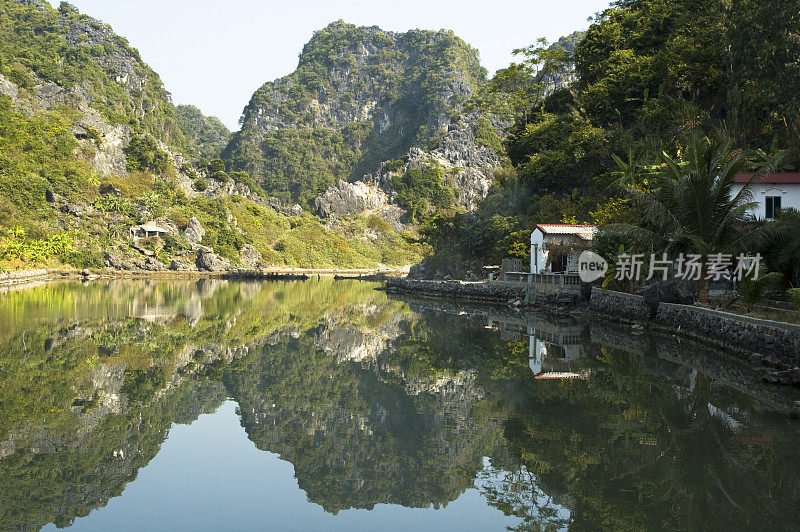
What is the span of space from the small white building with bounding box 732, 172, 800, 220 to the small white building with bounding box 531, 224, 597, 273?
28.3 ft

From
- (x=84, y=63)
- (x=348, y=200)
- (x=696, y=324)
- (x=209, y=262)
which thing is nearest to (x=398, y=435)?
(x=696, y=324)

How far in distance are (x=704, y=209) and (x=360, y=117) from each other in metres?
132

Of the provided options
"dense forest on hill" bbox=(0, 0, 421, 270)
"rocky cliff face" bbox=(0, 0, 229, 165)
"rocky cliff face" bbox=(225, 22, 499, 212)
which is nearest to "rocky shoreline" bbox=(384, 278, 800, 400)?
"dense forest on hill" bbox=(0, 0, 421, 270)

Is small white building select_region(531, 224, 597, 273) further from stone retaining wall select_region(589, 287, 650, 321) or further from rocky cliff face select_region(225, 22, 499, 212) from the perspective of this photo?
rocky cliff face select_region(225, 22, 499, 212)

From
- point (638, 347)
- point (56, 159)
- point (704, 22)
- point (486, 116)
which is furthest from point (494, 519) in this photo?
point (486, 116)

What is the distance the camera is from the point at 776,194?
24.9 m

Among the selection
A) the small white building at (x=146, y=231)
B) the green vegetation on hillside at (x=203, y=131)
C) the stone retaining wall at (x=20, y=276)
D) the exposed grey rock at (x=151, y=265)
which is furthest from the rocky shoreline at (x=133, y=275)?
the green vegetation on hillside at (x=203, y=131)

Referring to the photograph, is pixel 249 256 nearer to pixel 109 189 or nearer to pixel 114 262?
pixel 114 262

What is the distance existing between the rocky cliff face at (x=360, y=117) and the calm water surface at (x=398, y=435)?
274ft

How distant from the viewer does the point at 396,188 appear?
333 ft

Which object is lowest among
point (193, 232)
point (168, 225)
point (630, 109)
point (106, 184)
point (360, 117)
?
point (193, 232)

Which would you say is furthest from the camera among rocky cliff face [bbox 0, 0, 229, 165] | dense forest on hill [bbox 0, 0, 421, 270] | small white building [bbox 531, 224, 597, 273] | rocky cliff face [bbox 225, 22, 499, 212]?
rocky cliff face [bbox 225, 22, 499, 212]

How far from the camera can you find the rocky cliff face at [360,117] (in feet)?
355

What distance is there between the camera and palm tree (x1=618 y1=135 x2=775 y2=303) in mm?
20031
